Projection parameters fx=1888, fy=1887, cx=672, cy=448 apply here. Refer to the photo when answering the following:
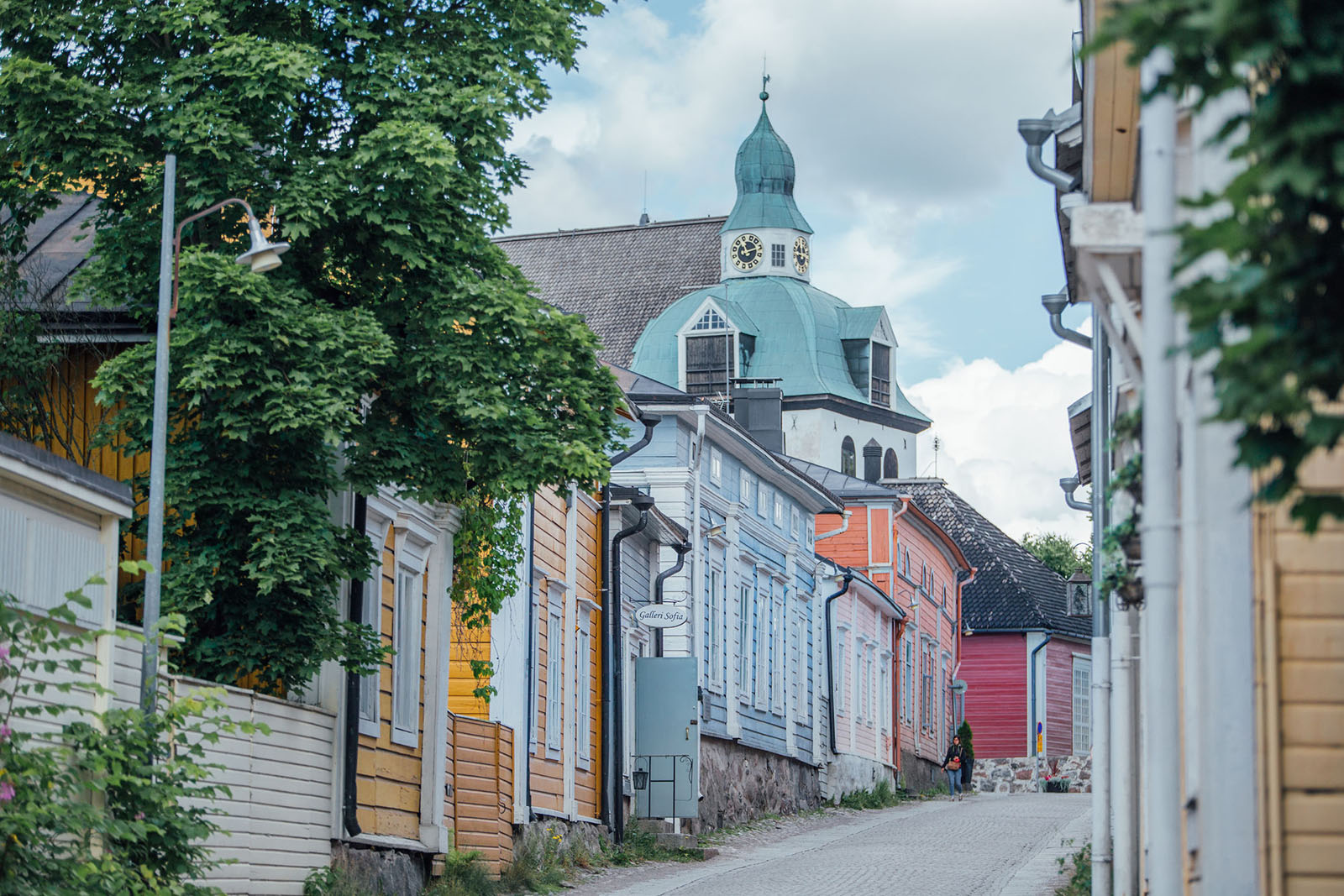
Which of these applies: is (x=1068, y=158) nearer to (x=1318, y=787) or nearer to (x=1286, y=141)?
(x=1318, y=787)

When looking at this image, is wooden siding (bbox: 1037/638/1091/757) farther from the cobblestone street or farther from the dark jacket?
the cobblestone street

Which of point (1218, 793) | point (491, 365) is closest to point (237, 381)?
point (491, 365)

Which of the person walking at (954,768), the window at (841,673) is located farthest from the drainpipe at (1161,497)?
the person walking at (954,768)

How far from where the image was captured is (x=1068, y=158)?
50.8ft

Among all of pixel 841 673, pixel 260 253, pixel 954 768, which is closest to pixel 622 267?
pixel 954 768

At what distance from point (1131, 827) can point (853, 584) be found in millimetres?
27417

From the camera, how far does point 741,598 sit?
32.6 metres

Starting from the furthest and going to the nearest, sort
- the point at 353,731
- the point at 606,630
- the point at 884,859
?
the point at 606,630
the point at 884,859
the point at 353,731

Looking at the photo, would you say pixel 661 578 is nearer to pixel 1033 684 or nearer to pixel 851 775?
pixel 851 775

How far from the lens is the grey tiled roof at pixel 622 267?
78375mm

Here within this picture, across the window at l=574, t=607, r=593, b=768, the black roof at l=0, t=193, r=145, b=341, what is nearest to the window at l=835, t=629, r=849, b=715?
the window at l=574, t=607, r=593, b=768

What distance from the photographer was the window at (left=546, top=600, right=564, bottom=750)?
861 inches

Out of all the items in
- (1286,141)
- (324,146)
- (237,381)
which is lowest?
(1286,141)

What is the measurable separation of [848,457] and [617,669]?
2211 inches
